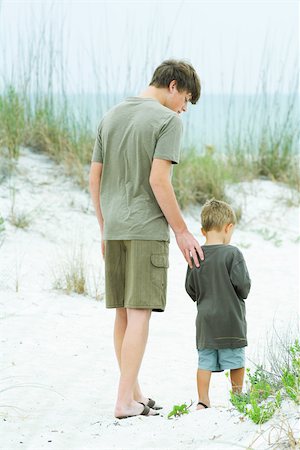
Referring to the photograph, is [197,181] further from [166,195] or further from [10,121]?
[166,195]

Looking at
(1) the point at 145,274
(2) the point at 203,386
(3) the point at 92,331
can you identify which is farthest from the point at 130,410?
(3) the point at 92,331

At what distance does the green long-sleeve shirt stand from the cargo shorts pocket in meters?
0.17

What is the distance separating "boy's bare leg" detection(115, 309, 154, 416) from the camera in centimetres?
390

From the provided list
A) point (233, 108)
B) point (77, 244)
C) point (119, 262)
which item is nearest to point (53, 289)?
point (77, 244)

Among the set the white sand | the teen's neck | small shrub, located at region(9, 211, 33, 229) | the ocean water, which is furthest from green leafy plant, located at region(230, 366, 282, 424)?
the ocean water

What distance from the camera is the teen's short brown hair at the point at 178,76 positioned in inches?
156

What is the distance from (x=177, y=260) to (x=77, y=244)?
3.05ft

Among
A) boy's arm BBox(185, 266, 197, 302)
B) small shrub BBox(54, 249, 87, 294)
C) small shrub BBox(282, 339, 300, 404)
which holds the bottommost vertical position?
small shrub BBox(54, 249, 87, 294)

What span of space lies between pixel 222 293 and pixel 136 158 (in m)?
0.74

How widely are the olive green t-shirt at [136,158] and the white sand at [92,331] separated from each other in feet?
2.59

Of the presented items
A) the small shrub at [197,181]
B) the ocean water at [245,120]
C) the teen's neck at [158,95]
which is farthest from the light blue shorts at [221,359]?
the ocean water at [245,120]

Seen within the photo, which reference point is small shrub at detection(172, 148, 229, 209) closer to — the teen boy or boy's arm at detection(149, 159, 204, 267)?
the teen boy

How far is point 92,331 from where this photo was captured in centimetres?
576

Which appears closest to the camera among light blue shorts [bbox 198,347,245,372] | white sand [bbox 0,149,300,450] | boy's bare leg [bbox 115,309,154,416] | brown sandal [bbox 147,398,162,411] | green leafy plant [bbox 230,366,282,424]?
green leafy plant [bbox 230,366,282,424]
